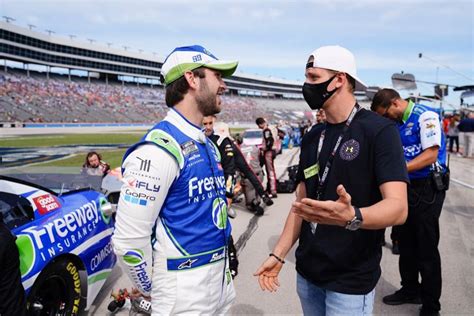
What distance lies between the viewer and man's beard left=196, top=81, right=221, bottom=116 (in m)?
2.01

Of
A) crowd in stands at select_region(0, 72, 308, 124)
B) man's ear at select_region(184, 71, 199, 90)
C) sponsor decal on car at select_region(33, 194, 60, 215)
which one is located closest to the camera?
man's ear at select_region(184, 71, 199, 90)

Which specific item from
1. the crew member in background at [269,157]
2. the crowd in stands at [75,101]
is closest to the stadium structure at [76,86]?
the crowd in stands at [75,101]

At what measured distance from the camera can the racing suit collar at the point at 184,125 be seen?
6.43ft

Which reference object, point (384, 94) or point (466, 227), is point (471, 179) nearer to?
point (466, 227)

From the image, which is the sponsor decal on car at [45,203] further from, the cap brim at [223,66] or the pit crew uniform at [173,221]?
the cap brim at [223,66]

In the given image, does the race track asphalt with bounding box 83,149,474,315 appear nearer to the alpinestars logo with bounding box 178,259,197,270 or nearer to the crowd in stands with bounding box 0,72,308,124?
the alpinestars logo with bounding box 178,259,197,270

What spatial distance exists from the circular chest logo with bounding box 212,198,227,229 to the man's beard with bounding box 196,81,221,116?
497 millimetres

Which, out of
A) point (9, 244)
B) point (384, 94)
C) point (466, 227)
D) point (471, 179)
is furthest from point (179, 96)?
point (471, 179)

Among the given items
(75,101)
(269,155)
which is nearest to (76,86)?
(75,101)

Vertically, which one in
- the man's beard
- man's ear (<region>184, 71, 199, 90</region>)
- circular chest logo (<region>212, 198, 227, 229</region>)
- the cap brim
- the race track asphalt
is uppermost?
the cap brim

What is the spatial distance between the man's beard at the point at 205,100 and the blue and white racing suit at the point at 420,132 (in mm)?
2337

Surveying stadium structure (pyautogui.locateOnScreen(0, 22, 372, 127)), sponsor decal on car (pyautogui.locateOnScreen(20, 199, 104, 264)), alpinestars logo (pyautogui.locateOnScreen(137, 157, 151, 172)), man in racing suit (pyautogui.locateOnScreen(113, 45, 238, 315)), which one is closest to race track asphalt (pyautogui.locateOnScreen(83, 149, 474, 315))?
sponsor decal on car (pyautogui.locateOnScreen(20, 199, 104, 264))

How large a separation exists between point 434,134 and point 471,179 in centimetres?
1025

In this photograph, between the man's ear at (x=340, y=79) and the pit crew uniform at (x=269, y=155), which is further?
the pit crew uniform at (x=269, y=155)
